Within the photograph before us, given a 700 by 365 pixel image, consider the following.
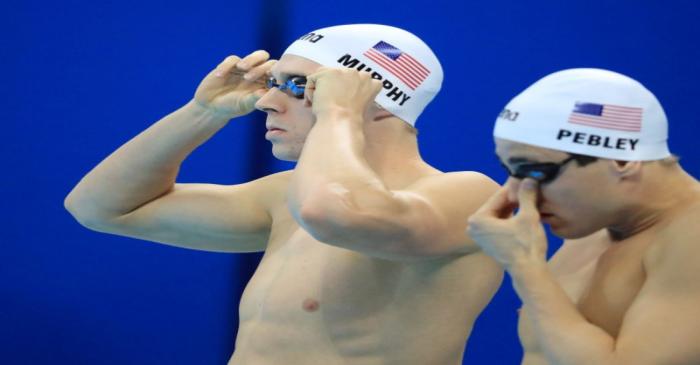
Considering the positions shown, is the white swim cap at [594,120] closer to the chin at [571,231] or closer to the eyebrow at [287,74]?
the chin at [571,231]

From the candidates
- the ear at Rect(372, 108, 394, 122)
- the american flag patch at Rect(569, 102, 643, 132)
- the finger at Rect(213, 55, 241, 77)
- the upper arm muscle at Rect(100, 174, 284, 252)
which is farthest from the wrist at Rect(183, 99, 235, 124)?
the american flag patch at Rect(569, 102, 643, 132)

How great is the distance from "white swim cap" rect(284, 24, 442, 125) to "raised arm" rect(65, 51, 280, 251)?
0.36 metres

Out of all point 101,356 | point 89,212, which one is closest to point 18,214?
point 101,356

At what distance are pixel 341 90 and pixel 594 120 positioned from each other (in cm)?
69

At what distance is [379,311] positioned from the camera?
297cm

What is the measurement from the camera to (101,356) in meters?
4.96

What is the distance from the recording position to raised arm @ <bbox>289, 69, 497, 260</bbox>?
256 cm

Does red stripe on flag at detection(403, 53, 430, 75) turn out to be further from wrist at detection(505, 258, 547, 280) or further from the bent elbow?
the bent elbow

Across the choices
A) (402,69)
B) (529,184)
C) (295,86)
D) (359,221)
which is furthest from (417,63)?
(529,184)

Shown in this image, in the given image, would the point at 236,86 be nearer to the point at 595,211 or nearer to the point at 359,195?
the point at 359,195

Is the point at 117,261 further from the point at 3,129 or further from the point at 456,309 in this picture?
the point at 456,309

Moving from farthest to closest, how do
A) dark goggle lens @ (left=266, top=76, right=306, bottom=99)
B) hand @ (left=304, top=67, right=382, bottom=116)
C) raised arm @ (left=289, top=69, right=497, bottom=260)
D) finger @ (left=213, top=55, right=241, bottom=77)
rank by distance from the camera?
1. finger @ (left=213, top=55, right=241, bottom=77)
2. dark goggle lens @ (left=266, top=76, right=306, bottom=99)
3. hand @ (left=304, top=67, right=382, bottom=116)
4. raised arm @ (left=289, top=69, right=497, bottom=260)

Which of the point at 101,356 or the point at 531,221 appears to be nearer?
the point at 531,221

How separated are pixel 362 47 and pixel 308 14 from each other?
1.67 m
